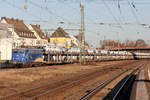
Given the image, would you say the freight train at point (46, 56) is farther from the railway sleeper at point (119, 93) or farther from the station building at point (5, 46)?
the railway sleeper at point (119, 93)

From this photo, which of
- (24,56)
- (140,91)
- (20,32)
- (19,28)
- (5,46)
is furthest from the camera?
(19,28)

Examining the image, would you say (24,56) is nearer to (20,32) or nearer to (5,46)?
(5,46)

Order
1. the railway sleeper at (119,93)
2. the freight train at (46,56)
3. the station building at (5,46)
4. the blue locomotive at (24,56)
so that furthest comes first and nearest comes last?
the station building at (5,46)
the freight train at (46,56)
the blue locomotive at (24,56)
the railway sleeper at (119,93)

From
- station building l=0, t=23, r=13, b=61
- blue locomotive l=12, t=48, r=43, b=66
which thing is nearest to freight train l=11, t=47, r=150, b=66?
blue locomotive l=12, t=48, r=43, b=66

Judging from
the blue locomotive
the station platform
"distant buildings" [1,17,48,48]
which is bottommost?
the station platform

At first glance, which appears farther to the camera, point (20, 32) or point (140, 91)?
point (20, 32)

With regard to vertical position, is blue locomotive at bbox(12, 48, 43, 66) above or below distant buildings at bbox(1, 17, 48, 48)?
below

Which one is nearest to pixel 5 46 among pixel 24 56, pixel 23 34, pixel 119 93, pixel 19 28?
pixel 24 56

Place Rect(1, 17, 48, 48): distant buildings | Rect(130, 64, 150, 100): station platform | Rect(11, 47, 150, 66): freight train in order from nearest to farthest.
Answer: Rect(130, 64, 150, 100): station platform, Rect(11, 47, 150, 66): freight train, Rect(1, 17, 48, 48): distant buildings

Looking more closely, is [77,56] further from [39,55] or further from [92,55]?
[39,55]

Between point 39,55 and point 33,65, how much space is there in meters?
2.14

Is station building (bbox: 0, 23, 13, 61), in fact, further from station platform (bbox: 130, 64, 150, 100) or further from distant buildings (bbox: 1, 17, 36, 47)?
distant buildings (bbox: 1, 17, 36, 47)

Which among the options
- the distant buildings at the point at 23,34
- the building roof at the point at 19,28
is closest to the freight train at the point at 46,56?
the distant buildings at the point at 23,34

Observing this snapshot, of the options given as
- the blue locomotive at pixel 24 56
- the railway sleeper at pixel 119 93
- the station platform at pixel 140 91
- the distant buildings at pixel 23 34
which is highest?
the distant buildings at pixel 23 34
